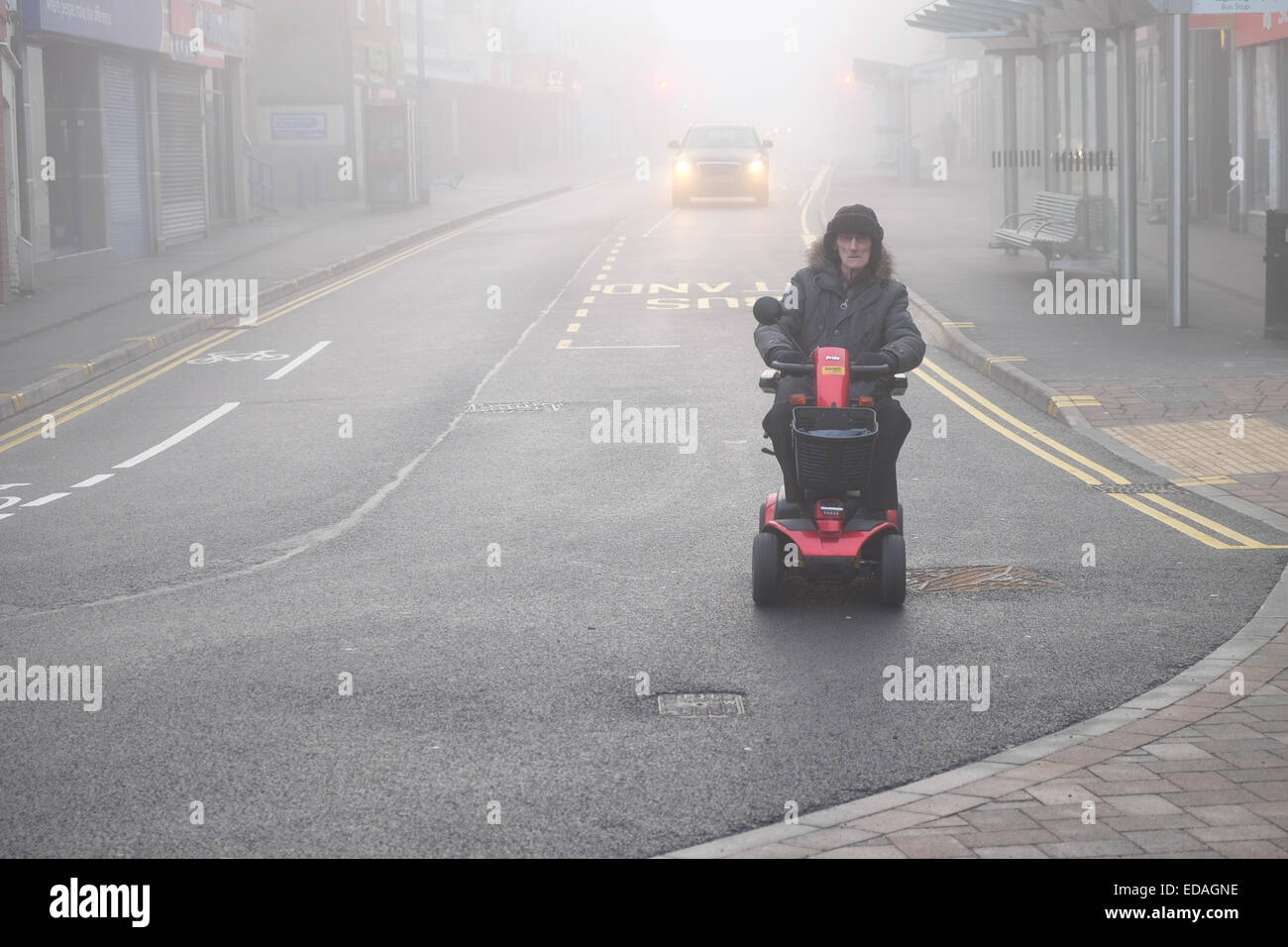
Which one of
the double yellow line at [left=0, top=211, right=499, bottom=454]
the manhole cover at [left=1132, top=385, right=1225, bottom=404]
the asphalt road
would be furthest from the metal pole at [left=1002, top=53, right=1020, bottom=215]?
the manhole cover at [left=1132, top=385, right=1225, bottom=404]

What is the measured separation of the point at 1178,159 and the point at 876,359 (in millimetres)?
9314

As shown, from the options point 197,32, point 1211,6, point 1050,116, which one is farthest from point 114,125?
point 1211,6

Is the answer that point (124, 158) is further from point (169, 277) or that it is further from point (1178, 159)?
point (1178, 159)

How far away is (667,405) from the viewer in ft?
45.8

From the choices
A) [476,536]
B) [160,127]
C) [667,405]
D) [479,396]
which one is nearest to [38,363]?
[479,396]

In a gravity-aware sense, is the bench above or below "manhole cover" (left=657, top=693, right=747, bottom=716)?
above

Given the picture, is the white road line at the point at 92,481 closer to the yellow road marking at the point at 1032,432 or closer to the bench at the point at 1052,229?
the yellow road marking at the point at 1032,432

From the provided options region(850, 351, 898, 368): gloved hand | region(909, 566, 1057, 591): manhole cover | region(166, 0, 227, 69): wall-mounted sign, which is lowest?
region(909, 566, 1057, 591): manhole cover

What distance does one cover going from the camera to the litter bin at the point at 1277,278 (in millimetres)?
15672

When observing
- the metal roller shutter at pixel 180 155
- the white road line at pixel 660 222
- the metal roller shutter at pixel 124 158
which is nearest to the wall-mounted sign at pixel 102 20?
the metal roller shutter at pixel 124 158

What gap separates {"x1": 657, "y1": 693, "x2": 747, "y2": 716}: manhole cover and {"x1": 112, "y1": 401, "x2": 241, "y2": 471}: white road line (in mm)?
6763

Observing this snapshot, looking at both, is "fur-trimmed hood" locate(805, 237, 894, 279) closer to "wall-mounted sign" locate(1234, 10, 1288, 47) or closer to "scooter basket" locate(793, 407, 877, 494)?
"scooter basket" locate(793, 407, 877, 494)

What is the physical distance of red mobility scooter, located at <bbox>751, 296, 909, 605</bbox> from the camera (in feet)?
24.7

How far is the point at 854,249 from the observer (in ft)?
25.9
